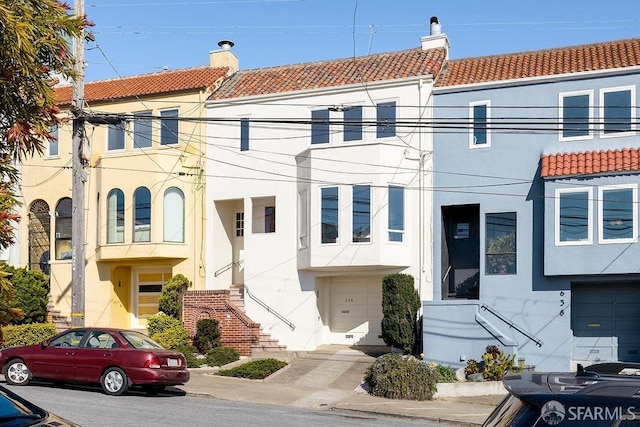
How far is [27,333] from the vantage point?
27109 millimetres

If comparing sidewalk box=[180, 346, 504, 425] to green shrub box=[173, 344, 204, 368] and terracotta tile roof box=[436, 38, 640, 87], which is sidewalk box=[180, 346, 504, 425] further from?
terracotta tile roof box=[436, 38, 640, 87]

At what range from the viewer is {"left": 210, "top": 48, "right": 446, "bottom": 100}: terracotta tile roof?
2711cm

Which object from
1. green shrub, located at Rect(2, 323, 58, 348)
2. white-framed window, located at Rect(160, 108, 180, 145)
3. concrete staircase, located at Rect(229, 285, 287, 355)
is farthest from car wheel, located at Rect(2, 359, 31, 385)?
white-framed window, located at Rect(160, 108, 180, 145)

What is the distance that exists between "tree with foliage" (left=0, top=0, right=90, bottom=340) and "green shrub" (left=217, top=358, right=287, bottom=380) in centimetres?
1436

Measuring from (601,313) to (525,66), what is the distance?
7.77 m

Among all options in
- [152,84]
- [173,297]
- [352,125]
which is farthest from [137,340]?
[152,84]

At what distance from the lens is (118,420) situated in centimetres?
1498

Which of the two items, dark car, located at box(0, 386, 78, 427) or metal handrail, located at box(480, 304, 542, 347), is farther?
metal handrail, located at box(480, 304, 542, 347)

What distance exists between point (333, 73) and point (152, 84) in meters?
6.87

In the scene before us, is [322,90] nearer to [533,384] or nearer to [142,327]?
[142,327]

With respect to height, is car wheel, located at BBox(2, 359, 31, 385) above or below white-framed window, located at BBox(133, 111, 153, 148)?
below

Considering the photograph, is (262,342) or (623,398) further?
(262,342)

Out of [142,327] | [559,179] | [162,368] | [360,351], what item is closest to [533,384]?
[162,368]

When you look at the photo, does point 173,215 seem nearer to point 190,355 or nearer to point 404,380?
point 190,355
